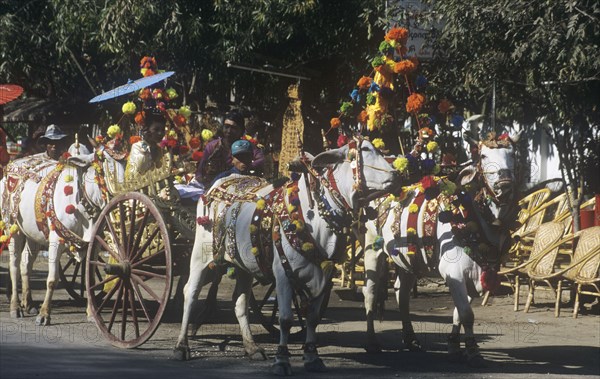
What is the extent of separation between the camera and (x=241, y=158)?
34.2 feet

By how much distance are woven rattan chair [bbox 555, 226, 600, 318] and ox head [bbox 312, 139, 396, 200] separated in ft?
16.5

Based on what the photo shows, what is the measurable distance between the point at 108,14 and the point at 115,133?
571 cm

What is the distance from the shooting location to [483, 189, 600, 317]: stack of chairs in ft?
43.6

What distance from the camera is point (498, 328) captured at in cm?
1276

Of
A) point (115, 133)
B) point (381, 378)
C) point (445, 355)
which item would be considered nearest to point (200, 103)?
point (115, 133)

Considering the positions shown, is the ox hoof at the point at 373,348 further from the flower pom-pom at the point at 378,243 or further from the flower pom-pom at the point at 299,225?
the flower pom-pom at the point at 299,225

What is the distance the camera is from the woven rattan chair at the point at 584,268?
13.1m

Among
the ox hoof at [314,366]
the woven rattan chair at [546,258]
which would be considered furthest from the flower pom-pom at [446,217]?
the woven rattan chair at [546,258]

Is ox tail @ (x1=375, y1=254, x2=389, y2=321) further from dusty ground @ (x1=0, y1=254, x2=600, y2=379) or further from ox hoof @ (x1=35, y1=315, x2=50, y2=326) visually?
ox hoof @ (x1=35, y1=315, x2=50, y2=326)

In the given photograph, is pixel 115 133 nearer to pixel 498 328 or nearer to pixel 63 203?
pixel 63 203

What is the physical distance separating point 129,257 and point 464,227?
3.26m

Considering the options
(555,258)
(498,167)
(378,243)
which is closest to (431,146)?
(498,167)

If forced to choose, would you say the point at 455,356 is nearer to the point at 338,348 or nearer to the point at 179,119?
the point at 338,348

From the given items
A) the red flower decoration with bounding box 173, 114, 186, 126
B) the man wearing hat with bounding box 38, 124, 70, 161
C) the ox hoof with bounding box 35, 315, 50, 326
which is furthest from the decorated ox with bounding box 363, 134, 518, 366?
the man wearing hat with bounding box 38, 124, 70, 161
